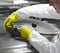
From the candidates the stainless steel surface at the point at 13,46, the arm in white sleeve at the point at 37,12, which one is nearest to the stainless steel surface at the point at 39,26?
the arm in white sleeve at the point at 37,12

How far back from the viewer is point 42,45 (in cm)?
93

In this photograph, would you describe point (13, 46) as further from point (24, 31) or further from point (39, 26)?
point (39, 26)

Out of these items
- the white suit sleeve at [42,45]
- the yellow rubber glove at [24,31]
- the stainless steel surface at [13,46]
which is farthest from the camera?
the yellow rubber glove at [24,31]

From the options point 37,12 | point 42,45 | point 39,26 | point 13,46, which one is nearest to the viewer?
point 42,45

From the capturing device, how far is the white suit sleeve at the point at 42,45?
0.87m

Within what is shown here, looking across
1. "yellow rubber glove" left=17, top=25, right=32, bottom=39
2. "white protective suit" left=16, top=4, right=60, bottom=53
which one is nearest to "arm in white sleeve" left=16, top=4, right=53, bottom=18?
"white protective suit" left=16, top=4, right=60, bottom=53

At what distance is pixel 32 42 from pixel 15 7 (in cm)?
130

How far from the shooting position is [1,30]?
140 centimetres

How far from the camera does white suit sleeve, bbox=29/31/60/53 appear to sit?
871 millimetres

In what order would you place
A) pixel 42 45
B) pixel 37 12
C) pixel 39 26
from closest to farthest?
pixel 42 45
pixel 39 26
pixel 37 12

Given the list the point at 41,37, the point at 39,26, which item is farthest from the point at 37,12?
the point at 41,37

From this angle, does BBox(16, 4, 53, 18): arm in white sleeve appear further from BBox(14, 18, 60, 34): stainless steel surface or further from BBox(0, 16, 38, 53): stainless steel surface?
BBox(0, 16, 38, 53): stainless steel surface

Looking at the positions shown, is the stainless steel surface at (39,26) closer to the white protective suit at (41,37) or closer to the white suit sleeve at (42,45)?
the white protective suit at (41,37)

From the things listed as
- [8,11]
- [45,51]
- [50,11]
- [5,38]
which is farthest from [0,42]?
[8,11]
